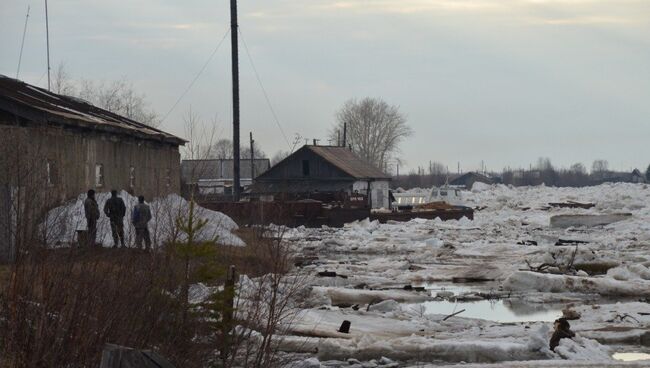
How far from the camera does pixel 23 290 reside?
8633mm

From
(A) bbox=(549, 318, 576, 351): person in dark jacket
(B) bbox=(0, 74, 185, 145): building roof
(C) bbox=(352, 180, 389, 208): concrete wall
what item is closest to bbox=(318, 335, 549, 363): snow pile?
(A) bbox=(549, 318, 576, 351): person in dark jacket

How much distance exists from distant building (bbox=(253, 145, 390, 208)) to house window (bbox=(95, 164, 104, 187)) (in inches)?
1322

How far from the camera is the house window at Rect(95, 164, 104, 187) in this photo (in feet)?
97.3

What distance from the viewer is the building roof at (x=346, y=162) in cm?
6550

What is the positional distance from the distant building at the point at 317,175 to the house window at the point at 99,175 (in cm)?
3358

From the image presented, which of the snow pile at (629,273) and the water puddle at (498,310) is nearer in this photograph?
the water puddle at (498,310)

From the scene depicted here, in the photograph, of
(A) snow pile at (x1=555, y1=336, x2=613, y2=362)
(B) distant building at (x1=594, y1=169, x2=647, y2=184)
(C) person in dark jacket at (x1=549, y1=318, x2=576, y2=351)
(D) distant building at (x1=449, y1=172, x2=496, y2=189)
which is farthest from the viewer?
(B) distant building at (x1=594, y1=169, x2=647, y2=184)

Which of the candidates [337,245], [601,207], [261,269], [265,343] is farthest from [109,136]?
[601,207]

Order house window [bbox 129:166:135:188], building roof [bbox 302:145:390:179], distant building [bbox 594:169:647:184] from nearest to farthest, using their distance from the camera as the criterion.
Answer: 1. house window [bbox 129:166:135:188]
2. building roof [bbox 302:145:390:179]
3. distant building [bbox 594:169:647:184]

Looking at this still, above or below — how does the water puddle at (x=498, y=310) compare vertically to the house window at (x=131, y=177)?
below

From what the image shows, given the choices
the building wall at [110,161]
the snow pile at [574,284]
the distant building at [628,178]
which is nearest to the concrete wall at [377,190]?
the building wall at [110,161]

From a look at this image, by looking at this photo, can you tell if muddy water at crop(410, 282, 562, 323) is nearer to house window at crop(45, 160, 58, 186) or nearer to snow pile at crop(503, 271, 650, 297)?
snow pile at crop(503, 271, 650, 297)

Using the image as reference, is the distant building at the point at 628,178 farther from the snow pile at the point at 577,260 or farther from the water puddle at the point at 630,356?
the water puddle at the point at 630,356

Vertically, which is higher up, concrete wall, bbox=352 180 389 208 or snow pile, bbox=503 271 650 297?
concrete wall, bbox=352 180 389 208
